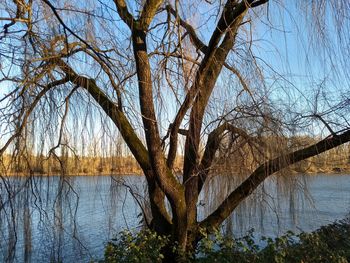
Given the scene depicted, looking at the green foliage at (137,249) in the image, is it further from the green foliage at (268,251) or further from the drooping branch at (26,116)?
the drooping branch at (26,116)

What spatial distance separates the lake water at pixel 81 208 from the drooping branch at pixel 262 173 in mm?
139

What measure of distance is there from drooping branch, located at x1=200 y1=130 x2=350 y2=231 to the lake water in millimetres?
139

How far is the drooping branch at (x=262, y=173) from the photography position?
338cm

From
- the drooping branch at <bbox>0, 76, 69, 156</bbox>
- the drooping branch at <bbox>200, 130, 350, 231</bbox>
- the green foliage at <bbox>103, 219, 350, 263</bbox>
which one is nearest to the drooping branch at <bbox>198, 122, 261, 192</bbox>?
the drooping branch at <bbox>200, 130, 350, 231</bbox>

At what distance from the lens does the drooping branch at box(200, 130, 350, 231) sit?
11.1ft

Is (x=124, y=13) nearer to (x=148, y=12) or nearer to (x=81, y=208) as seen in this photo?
(x=148, y=12)

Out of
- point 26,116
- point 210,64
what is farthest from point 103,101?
point 210,64

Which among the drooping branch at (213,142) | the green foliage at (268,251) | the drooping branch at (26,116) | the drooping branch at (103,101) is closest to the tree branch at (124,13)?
the drooping branch at (103,101)

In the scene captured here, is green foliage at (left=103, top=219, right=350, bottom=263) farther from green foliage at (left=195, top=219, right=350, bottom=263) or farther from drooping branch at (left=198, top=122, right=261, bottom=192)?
drooping branch at (left=198, top=122, right=261, bottom=192)

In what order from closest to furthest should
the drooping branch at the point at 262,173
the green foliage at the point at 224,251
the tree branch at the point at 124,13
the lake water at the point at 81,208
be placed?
the lake water at the point at 81,208 < the green foliage at the point at 224,251 < the tree branch at the point at 124,13 < the drooping branch at the point at 262,173

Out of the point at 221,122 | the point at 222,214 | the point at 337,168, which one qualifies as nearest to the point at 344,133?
the point at 337,168

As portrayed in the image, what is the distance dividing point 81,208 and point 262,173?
84.3 inches

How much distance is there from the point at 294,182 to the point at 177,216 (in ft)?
3.64

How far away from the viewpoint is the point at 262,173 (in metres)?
3.51
